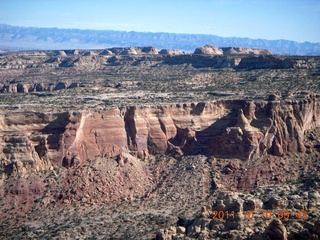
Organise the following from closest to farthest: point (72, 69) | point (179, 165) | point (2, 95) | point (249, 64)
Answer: point (179, 165), point (2, 95), point (249, 64), point (72, 69)

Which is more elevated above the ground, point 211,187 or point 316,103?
point 316,103

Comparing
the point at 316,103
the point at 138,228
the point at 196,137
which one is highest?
the point at 316,103

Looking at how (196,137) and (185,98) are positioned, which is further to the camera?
(185,98)

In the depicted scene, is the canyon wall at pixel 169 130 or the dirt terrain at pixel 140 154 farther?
the canyon wall at pixel 169 130

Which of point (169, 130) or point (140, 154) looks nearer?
point (140, 154)

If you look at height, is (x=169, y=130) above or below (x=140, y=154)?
above

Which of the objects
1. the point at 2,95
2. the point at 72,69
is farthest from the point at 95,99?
the point at 72,69

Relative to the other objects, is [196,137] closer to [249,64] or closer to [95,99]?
[95,99]

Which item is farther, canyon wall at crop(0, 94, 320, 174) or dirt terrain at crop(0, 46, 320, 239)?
canyon wall at crop(0, 94, 320, 174)
